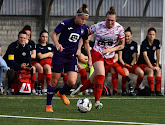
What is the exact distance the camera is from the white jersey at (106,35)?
855 cm

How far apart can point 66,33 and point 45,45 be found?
5408 mm

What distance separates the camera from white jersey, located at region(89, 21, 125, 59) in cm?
855

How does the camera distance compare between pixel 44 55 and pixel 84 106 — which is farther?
pixel 44 55

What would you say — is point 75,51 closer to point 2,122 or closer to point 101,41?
point 101,41

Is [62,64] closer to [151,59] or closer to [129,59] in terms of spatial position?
[151,59]

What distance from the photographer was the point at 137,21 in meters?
16.8

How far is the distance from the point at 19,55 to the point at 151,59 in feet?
11.2

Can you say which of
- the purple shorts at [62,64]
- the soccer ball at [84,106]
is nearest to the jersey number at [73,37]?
the purple shorts at [62,64]

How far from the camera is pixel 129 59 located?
43.2 ft

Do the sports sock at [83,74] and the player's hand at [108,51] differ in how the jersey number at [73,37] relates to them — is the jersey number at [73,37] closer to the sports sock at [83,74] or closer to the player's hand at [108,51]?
the player's hand at [108,51]

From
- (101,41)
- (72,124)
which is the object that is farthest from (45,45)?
(72,124)

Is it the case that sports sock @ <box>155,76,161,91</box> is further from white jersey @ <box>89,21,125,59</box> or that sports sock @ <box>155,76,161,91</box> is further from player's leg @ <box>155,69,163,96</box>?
white jersey @ <box>89,21,125,59</box>

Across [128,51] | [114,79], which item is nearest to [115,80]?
[114,79]

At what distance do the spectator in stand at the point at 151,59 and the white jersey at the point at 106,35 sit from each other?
13.3ft
